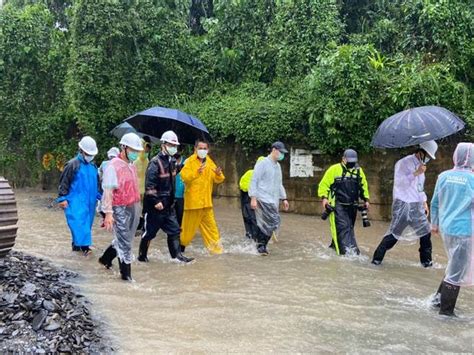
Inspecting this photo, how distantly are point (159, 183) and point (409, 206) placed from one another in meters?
3.36

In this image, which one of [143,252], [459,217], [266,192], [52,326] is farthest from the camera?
[266,192]

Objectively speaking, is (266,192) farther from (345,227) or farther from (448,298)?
(448,298)

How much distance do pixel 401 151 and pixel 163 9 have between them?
26.6 ft

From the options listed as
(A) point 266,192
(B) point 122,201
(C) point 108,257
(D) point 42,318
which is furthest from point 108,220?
(A) point 266,192

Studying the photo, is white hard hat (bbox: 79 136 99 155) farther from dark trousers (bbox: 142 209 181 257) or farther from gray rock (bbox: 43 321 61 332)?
gray rock (bbox: 43 321 61 332)

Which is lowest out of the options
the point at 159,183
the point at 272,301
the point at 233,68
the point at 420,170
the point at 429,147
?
the point at 272,301

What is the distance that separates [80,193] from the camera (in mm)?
7961

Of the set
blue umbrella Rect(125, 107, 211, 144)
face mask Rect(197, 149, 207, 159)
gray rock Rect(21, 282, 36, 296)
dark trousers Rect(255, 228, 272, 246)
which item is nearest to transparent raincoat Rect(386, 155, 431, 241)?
dark trousers Rect(255, 228, 272, 246)

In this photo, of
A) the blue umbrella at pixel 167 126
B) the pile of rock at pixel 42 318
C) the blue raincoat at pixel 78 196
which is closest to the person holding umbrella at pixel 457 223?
the pile of rock at pixel 42 318

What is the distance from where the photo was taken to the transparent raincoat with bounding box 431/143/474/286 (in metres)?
5.39

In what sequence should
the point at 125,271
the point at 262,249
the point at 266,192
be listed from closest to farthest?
the point at 125,271
the point at 266,192
the point at 262,249

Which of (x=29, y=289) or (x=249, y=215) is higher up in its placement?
(x=249, y=215)

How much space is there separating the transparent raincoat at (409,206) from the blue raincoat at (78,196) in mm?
4296

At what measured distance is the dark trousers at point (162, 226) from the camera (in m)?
7.47
